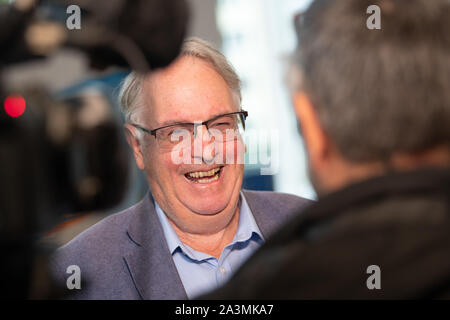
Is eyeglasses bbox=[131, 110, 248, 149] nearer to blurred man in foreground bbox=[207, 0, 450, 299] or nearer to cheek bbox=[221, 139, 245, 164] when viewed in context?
cheek bbox=[221, 139, 245, 164]

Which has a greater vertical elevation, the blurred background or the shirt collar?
the blurred background

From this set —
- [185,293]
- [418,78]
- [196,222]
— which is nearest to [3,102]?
[418,78]

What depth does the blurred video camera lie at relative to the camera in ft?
2.21

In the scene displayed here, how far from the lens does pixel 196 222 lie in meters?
1.48

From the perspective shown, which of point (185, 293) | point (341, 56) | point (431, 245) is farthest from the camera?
point (185, 293)

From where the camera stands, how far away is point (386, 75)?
0.72m

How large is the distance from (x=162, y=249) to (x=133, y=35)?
0.72 metres

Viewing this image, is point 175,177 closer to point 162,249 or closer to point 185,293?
point 162,249

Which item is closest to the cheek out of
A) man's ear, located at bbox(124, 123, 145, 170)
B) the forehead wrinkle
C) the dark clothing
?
the forehead wrinkle

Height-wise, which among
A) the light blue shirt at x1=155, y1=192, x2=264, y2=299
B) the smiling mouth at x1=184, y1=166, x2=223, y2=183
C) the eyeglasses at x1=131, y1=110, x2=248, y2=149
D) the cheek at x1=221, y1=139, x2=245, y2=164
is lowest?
the light blue shirt at x1=155, y1=192, x2=264, y2=299

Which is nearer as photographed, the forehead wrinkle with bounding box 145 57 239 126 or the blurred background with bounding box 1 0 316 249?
the forehead wrinkle with bounding box 145 57 239 126

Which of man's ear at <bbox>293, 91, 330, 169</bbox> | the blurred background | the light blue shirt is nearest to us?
man's ear at <bbox>293, 91, 330, 169</bbox>

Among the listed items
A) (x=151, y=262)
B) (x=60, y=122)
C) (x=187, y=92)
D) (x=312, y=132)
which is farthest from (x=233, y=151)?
(x=60, y=122)

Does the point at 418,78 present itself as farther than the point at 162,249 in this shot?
No
